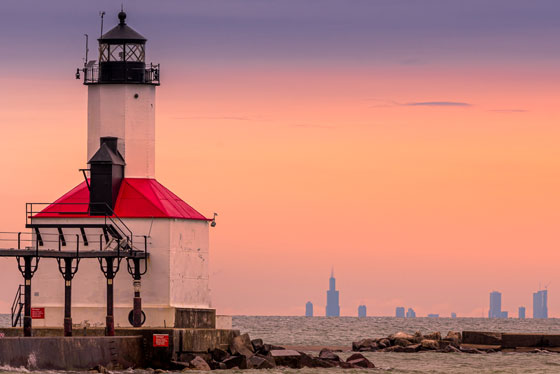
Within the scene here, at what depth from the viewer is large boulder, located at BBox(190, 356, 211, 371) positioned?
42562 millimetres

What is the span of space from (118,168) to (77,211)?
2538 mm

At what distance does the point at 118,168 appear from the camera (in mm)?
49531

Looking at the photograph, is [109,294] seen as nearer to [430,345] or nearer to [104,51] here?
[104,51]

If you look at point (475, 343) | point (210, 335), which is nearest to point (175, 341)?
point (210, 335)

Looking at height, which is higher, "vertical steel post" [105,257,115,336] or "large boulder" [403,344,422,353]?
"vertical steel post" [105,257,115,336]

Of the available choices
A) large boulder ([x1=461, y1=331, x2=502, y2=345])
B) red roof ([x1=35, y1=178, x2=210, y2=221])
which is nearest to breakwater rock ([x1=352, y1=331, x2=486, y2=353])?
large boulder ([x1=461, y1=331, x2=502, y2=345])

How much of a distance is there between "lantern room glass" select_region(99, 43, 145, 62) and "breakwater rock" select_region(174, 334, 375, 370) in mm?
11864

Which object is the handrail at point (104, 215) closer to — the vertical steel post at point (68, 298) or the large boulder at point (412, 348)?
the vertical steel post at point (68, 298)

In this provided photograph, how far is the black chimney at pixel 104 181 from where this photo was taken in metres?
48.0

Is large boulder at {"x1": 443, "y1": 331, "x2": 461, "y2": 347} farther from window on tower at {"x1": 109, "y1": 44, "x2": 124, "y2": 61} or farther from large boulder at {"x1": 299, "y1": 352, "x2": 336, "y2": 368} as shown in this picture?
window on tower at {"x1": 109, "y1": 44, "x2": 124, "y2": 61}

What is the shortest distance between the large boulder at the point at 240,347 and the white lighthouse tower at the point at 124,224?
2.26m

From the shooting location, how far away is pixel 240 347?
45844 mm

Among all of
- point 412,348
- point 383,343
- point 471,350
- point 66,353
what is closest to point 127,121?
point 66,353

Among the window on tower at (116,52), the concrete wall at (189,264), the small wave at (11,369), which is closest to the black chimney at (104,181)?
the concrete wall at (189,264)
